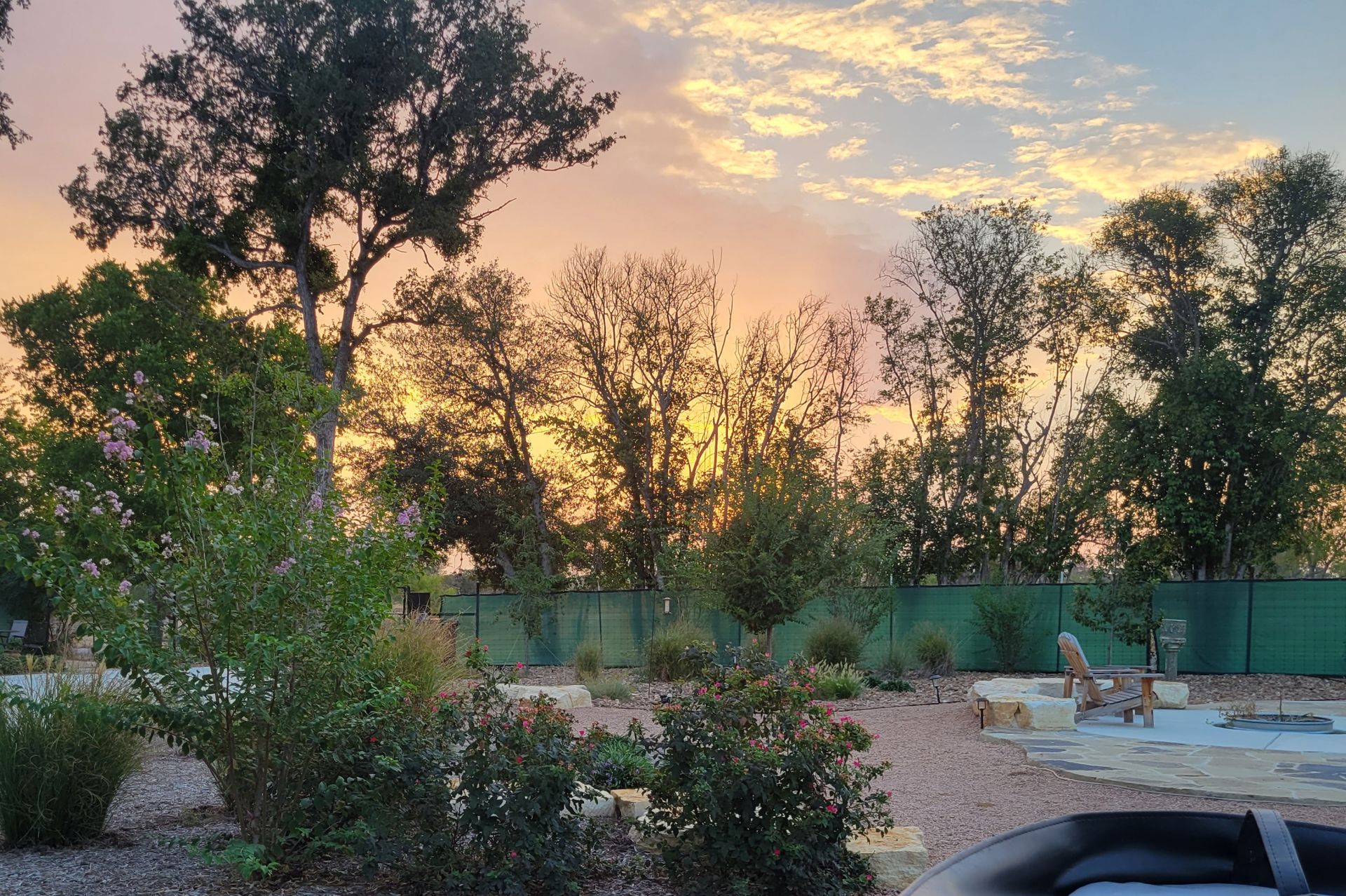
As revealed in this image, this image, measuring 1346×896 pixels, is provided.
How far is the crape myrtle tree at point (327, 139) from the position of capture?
70.0 ft

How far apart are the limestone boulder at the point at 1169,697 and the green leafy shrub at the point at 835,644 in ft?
16.9

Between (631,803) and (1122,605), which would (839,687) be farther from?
(631,803)

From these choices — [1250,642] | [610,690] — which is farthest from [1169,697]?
[610,690]

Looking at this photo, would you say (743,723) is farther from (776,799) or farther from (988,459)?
(988,459)

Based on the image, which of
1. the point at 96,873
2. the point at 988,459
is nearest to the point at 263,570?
the point at 96,873

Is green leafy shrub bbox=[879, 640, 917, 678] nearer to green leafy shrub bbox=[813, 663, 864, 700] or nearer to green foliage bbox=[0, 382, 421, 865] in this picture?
green leafy shrub bbox=[813, 663, 864, 700]

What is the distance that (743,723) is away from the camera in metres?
4.52

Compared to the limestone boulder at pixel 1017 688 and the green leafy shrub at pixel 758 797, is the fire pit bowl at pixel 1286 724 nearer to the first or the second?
the limestone boulder at pixel 1017 688

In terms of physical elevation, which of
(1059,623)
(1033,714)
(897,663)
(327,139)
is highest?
(327,139)

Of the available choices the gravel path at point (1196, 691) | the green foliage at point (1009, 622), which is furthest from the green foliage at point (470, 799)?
the green foliage at point (1009, 622)

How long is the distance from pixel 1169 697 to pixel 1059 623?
571cm

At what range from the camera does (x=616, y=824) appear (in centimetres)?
573

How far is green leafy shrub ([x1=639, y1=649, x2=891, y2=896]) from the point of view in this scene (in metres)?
4.25

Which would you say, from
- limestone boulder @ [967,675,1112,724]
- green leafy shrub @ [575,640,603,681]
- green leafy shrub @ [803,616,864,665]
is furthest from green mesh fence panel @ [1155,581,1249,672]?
green leafy shrub @ [575,640,603,681]
